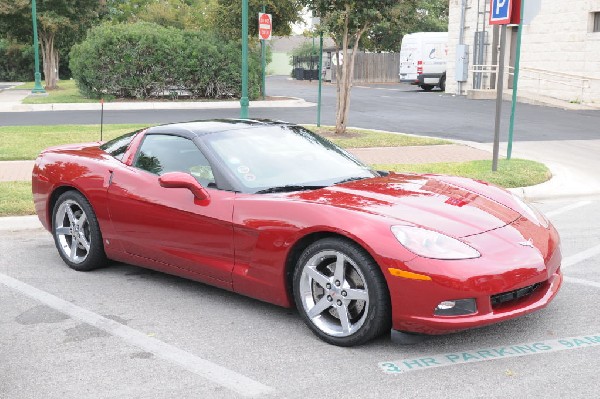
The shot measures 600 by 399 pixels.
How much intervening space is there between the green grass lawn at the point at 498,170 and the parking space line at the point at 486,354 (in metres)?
5.62

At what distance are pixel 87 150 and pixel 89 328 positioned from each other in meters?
2.21

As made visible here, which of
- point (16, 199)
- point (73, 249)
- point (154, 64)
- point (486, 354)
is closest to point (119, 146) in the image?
point (73, 249)

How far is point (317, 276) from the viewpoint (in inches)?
176

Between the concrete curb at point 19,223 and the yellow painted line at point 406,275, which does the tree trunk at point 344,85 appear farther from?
the yellow painted line at point 406,275

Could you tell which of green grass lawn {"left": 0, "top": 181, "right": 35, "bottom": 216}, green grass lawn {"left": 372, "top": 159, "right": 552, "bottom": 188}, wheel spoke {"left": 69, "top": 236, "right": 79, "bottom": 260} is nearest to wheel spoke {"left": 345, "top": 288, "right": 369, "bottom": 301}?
wheel spoke {"left": 69, "top": 236, "right": 79, "bottom": 260}

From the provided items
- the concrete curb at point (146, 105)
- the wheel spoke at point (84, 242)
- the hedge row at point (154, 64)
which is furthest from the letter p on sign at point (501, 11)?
the hedge row at point (154, 64)

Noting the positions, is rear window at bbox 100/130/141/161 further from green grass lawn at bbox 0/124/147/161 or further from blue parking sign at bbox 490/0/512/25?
green grass lawn at bbox 0/124/147/161

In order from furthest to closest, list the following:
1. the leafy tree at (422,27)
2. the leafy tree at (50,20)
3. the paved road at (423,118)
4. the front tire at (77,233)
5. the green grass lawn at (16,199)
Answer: the leafy tree at (422,27), the leafy tree at (50,20), the paved road at (423,118), the green grass lawn at (16,199), the front tire at (77,233)

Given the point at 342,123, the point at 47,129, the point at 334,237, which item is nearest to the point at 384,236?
the point at 334,237

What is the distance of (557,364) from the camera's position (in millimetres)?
4133

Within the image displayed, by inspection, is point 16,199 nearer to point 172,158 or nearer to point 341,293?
point 172,158

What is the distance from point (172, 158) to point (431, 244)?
232 centimetres

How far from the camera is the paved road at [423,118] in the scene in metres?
17.5

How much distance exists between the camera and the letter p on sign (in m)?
10.1
